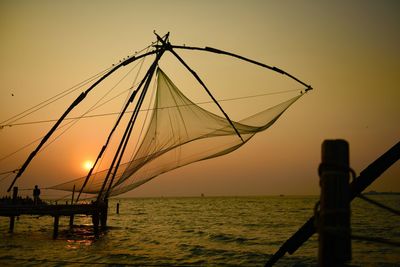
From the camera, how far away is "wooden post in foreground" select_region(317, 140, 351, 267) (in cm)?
209

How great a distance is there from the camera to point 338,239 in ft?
6.86

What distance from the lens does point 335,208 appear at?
210 centimetres

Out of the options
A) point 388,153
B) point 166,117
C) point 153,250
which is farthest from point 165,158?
point 388,153

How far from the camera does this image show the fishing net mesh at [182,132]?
32.4 ft

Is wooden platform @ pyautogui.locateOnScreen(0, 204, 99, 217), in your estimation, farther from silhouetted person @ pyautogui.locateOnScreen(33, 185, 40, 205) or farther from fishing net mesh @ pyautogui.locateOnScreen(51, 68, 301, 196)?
fishing net mesh @ pyautogui.locateOnScreen(51, 68, 301, 196)

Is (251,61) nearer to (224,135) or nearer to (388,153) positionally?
(224,135)

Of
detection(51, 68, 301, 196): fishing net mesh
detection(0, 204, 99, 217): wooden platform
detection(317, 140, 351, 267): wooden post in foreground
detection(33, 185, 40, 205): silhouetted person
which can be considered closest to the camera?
detection(317, 140, 351, 267): wooden post in foreground

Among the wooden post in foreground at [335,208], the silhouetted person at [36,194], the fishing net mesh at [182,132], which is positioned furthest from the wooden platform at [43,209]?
the wooden post in foreground at [335,208]


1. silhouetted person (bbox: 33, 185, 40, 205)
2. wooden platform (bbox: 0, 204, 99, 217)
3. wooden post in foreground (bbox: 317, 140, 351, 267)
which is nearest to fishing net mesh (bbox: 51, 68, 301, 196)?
wooden post in foreground (bbox: 317, 140, 351, 267)

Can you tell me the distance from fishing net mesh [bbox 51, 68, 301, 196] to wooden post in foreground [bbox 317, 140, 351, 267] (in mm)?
7369

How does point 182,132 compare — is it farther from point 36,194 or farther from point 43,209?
point 36,194

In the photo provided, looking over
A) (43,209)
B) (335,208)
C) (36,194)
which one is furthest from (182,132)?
(36,194)

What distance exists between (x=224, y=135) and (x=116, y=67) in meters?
3.83

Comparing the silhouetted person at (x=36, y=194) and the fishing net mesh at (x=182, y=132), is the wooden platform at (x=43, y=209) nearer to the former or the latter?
the silhouetted person at (x=36, y=194)
